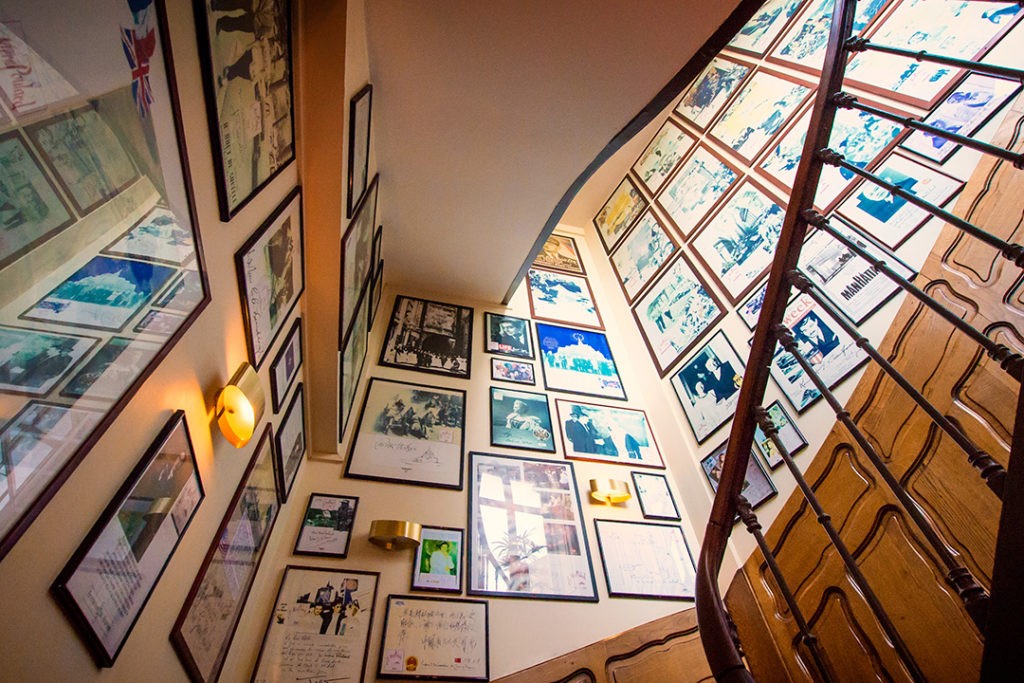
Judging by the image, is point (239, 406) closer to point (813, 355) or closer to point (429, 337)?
point (429, 337)

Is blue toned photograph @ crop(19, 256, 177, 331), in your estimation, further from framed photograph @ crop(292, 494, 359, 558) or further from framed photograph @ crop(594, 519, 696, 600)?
framed photograph @ crop(594, 519, 696, 600)

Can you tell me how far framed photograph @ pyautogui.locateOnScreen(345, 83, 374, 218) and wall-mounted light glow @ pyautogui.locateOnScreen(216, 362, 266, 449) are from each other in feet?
3.19

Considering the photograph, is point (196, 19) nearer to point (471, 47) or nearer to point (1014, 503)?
point (471, 47)

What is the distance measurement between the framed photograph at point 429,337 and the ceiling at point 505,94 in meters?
0.86

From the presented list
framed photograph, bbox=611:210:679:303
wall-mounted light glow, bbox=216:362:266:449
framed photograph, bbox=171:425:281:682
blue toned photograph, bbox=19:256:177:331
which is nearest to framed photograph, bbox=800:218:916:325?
framed photograph, bbox=611:210:679:303

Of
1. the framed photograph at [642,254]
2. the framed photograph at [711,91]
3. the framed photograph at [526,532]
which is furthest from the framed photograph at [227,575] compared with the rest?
the framed photograph at [711,91]

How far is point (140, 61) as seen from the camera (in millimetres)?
925

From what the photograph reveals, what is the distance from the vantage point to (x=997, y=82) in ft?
7.56

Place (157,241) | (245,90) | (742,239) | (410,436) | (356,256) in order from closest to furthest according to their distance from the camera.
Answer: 1. (157,241)
2. (245,90)
3. (356,256)
4. (410,436)
5. (742,239)

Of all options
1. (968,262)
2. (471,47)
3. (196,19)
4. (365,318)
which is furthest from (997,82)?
(365,318)

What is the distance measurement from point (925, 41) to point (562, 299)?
10.6 feet

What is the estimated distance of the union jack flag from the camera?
88cm

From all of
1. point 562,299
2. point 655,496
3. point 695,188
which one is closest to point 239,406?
point 655,496

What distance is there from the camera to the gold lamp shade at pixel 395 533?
263cm
